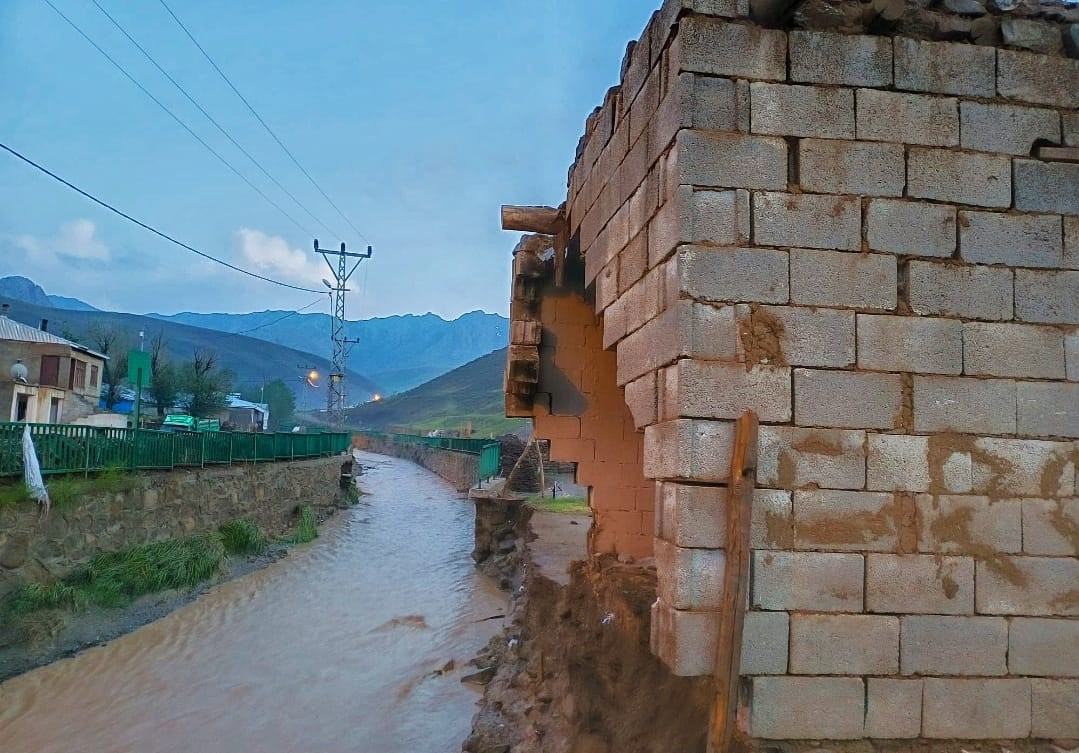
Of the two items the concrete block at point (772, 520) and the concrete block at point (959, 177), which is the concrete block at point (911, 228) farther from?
the concrete block at point (772, 520)

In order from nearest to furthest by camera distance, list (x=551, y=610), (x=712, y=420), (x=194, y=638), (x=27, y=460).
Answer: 1. (x=712, y=420)
2. (x=551, y=610)
3. (x=27, y=460)
4. (x=194, y=638)

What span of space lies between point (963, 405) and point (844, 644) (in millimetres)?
1396

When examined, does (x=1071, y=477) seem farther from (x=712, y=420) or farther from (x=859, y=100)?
(x=859, y=100)

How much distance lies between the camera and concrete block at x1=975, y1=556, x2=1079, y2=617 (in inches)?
140

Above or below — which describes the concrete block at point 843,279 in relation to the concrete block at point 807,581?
above

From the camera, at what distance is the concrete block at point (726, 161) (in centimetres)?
359

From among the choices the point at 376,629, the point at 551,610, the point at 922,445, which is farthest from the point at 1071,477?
the point at 376,629

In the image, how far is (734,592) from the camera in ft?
10.9

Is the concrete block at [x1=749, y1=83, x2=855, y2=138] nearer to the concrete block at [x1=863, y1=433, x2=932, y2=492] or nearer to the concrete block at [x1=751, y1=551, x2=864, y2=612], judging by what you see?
the concrete block at [x1=863, y1=433, x2=932, y2=492]

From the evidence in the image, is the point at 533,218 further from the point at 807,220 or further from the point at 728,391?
the point at 728,391

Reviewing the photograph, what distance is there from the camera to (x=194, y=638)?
37.6 feet

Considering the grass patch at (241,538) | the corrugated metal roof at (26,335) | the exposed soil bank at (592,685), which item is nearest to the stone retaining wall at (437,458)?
the grass patch at (241,538)

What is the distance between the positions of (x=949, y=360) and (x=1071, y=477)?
0.90 m

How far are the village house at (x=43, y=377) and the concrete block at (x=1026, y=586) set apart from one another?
86.8 ft
